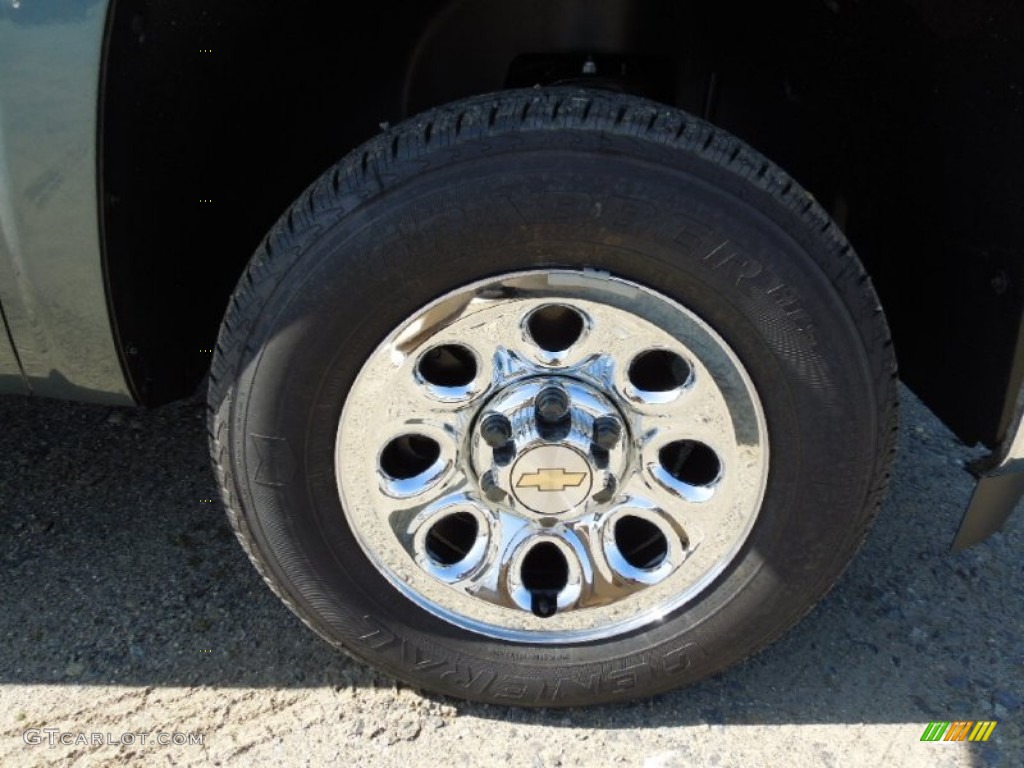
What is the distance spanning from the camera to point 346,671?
210cm

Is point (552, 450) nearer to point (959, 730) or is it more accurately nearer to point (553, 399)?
point (553, 399)

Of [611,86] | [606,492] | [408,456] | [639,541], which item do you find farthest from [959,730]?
[611,86]

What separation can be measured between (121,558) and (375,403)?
104 centimetres

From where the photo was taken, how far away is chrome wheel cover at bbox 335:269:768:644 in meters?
1.71

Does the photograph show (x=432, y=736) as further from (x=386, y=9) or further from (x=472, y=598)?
(x=386, y=9)

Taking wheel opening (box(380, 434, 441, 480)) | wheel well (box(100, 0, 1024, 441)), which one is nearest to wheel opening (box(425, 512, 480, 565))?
wheel opening (box(380, 434, 441, 480))

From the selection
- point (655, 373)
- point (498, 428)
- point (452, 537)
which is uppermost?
point (655, 373)

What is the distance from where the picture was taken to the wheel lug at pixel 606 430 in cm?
179

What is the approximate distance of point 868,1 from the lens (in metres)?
1.80

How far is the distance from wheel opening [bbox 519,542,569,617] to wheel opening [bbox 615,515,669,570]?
0.44 ft

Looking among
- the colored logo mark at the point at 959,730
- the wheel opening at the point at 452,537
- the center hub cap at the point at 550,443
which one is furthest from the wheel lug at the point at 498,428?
the colored logo mark at the point at 959,730

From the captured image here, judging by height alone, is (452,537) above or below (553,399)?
below

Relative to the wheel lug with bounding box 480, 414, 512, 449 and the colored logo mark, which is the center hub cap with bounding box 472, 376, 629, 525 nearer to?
the wheel lug with bounding box 480, 414, 512, 449

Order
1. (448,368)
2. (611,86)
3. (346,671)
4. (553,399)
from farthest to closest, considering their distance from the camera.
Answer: (611,86) < (346,671) < (448,368) < (553,399)
